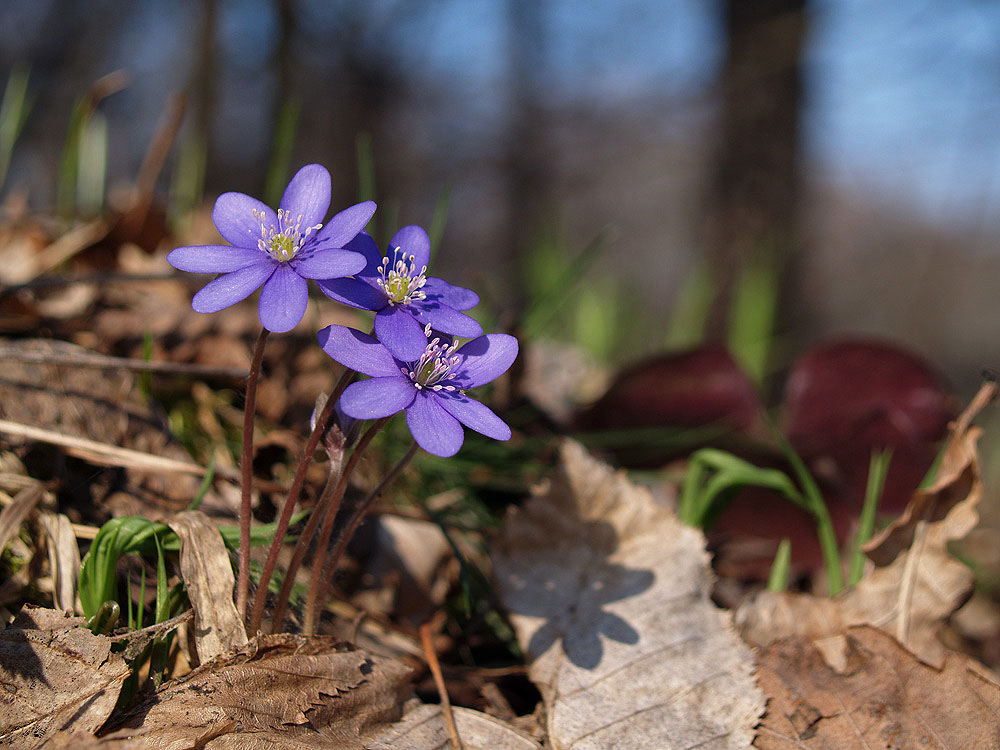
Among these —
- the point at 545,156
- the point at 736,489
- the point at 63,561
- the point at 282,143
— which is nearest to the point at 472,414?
the point at 63,561

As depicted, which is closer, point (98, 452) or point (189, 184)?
point (98, 452)

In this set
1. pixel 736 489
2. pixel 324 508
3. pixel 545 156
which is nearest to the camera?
pixel 324 508

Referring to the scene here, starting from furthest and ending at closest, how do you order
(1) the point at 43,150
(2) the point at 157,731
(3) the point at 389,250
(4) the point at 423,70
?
(4) the point at 423,70, (1) the point at 43,150, (3) the point at 389,250, (2) the point at 157,731

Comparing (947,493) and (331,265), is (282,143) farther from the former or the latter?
(947,493)

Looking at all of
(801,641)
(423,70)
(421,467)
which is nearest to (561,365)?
(421,467)

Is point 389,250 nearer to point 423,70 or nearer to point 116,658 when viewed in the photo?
point 116,658

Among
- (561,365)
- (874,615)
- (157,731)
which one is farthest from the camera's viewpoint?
(561,365)
